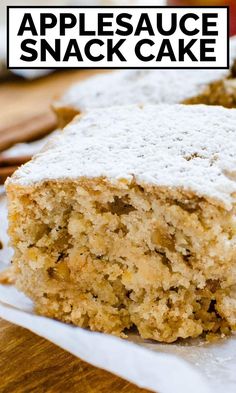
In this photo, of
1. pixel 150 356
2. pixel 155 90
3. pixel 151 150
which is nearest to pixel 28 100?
pixel 155 90

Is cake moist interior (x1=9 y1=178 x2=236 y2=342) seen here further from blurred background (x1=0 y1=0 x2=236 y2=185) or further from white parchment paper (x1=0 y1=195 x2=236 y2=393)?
blurred background (x1=0 y1=0 x2=236 y2=185)

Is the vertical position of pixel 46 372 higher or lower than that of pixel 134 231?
lower

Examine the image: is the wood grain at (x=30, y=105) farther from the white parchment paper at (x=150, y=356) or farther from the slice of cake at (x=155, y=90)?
the white parchment paper at (x=150, y=356)

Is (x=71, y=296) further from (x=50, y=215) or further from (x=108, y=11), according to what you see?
(x=108, y=11)

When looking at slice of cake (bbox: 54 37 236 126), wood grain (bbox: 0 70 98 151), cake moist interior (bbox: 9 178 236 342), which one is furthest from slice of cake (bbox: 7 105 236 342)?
wood grain (bbox: 0 70 98 151)

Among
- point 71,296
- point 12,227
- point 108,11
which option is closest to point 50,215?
point 12,227

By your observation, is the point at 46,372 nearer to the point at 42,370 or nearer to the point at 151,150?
the point at 42,370
